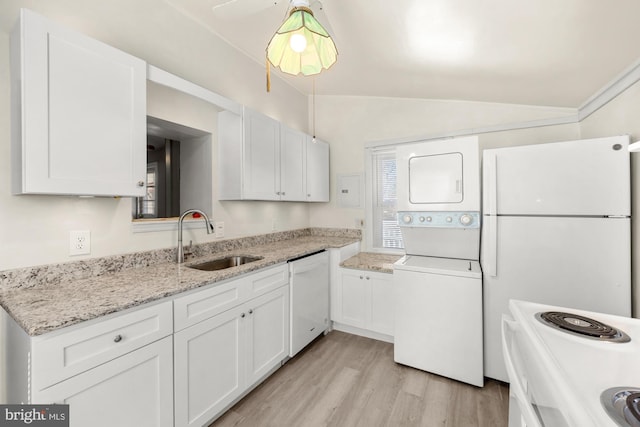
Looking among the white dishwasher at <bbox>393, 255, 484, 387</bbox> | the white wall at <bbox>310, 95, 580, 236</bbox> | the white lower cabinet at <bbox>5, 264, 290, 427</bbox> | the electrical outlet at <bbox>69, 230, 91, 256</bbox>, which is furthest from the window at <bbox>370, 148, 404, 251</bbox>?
the electrical outlet at <bbox>69, 230, 91, 256</bbox>

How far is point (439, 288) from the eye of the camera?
2002 millimetres

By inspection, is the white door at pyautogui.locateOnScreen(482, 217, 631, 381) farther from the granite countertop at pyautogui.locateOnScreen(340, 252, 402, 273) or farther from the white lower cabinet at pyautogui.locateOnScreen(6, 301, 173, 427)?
the white lower cabinet at pyautogui.locateOnScreen(6, 301, 173, 427)

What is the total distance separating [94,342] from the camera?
103 cm

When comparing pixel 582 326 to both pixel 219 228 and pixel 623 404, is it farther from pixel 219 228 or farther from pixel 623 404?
pixel 219 228

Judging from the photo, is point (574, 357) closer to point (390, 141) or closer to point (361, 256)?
→ point (361, 256)

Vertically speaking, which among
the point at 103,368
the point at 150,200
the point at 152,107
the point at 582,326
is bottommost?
the point at 103,368

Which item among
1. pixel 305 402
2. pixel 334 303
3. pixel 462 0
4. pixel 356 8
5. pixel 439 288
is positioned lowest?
pixel 305 402

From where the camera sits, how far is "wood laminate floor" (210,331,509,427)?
1648mm

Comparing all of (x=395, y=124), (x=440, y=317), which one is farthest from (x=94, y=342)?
(x=395, y=124)

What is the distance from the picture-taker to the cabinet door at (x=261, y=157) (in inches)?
87.7

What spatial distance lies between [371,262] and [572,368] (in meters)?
2.01

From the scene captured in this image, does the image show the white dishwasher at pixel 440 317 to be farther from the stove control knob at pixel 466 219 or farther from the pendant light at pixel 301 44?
the pendant light at pixel 301 44

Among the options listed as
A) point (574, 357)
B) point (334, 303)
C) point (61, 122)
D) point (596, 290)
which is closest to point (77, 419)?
point (61, 122)

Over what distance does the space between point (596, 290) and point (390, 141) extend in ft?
6.97
